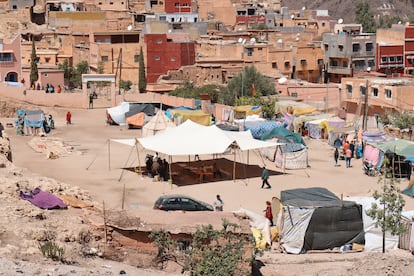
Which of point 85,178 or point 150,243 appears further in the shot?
point 85,178

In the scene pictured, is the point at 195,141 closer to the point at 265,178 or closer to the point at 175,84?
the point at 265,178

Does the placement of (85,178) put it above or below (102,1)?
below

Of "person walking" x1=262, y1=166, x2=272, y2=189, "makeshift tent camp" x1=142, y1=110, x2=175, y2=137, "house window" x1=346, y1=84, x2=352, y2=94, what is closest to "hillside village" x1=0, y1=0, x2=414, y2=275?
"house window" x1=346, y1=84, x2=352, y2=94

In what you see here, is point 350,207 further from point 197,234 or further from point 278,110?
point 278,110

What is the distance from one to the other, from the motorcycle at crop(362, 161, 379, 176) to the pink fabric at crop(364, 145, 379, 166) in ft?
0.40

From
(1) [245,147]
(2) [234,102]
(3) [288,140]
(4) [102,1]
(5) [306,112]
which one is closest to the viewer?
(1) [245,147]

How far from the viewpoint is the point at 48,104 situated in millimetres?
39594

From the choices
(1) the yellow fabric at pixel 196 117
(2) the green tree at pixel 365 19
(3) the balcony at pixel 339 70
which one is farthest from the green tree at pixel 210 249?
(2) the green tree at pixel 365 19

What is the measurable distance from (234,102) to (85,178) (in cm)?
1600

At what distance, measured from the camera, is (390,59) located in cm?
4959

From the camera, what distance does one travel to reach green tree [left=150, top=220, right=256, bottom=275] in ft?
43.0

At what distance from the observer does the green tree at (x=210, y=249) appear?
13.1 metres

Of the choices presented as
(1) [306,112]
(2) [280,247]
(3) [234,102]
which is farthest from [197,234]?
(3) [234,102]

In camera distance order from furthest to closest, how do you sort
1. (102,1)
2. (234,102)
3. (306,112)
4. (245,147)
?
(102,1), (234,102), (306,112), (245,147)
